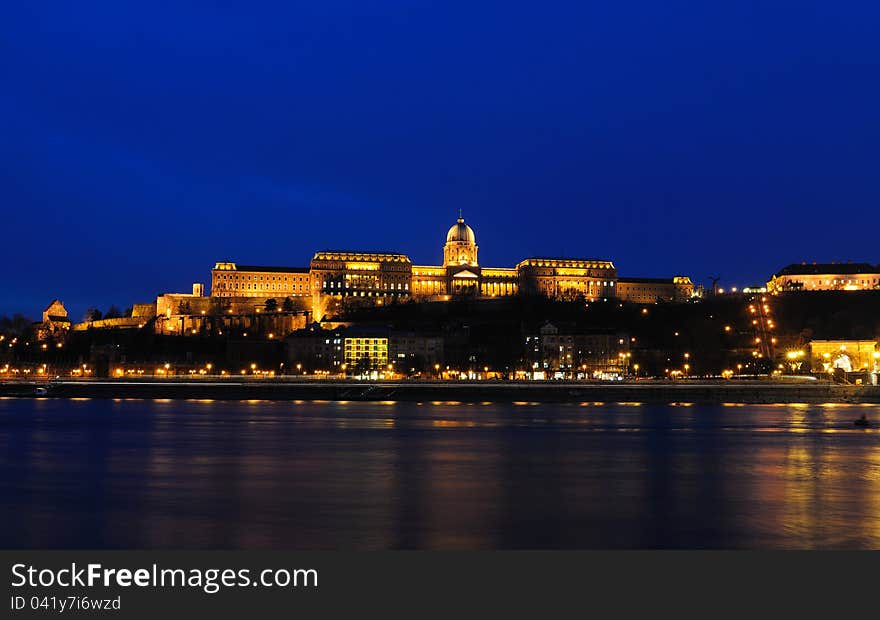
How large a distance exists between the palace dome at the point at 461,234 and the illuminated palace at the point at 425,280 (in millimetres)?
401

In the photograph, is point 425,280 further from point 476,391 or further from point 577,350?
point 476,391

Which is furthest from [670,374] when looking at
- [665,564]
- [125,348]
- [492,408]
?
[665,564]

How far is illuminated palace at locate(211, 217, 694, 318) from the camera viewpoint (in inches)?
5428

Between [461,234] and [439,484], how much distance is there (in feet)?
432

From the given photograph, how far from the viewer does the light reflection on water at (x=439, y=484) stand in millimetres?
18531

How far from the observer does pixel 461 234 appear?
156375mm

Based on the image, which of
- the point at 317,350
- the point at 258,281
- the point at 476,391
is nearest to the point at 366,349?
the point at 317,350

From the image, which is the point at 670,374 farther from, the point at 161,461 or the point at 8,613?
the point at 8,613

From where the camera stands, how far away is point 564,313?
12588 centimetres

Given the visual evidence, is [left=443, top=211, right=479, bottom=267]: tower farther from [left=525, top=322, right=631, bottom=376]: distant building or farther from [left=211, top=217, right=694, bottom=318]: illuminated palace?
[left=525, top=322, right=631, bottom=376]: distant building

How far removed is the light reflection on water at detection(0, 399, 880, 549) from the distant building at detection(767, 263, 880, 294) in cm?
8747

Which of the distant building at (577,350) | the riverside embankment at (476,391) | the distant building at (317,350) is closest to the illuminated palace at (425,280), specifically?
the distant building at (317,350)

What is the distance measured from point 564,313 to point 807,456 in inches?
3680

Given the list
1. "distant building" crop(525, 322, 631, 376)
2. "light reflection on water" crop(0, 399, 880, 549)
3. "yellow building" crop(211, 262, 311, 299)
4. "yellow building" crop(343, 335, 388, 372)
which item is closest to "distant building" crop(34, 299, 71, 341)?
"yellow building" crop(211, 262, 311, 299)
